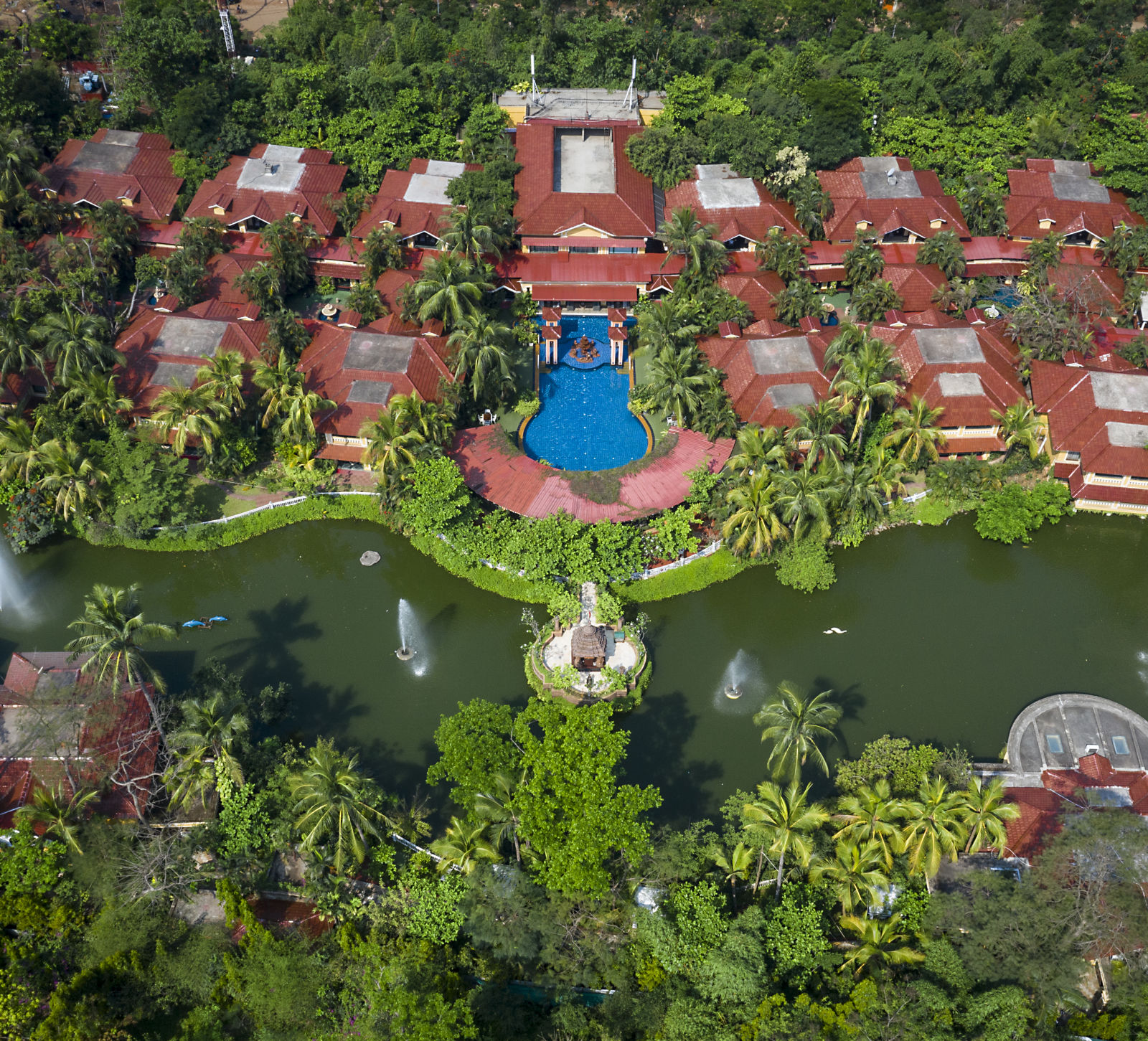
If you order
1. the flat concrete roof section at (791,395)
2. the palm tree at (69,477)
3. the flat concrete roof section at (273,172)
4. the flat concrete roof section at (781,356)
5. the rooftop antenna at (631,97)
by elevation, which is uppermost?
the rooftop antenna at (631,97)

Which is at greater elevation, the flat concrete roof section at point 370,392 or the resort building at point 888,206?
the resort building at point 888,206

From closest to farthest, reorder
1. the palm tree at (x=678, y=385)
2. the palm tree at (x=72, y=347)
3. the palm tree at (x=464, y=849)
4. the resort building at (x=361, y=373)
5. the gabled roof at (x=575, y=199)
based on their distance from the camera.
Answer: the palm tree at (x=464, y=849), the palm tree at (x=72, y=347), the resort building at (x=361, y=373), the palm tree at (x=678, y=385), the gabled roof at (x=575, y=199)

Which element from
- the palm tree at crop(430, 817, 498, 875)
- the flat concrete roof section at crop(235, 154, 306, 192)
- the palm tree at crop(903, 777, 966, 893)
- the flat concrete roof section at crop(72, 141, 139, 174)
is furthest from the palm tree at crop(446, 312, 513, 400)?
the flat concrete roof section at crop(72, 141, 139, 174)

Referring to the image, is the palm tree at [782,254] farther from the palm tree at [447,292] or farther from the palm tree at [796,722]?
the palm tree at [796,722]

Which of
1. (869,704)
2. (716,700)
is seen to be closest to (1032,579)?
(869,704)

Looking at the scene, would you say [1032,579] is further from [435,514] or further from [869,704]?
[435,514]

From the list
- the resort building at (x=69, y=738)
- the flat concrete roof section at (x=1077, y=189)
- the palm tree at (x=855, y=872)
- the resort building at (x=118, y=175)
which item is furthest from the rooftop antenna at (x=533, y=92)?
the palm tree at (x=855, y=872)
